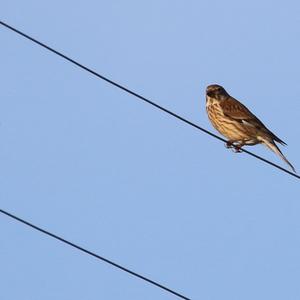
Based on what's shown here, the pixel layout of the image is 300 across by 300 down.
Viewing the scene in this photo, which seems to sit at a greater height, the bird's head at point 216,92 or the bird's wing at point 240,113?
the bird's head at point 216,92

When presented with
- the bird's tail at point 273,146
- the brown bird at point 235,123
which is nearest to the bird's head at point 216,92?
the brown bird at point 235,123

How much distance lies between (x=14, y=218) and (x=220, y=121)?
8.21 meters

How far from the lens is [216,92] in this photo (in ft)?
66.4

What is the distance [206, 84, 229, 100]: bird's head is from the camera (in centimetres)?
2005

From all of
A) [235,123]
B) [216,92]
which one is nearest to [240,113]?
[235,123]

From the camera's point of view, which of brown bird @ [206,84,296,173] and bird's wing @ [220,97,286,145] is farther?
bird's wing @ [220,97,286,145]

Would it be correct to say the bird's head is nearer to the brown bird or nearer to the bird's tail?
the brown bird

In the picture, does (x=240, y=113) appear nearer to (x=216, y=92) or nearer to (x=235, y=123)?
(x=235, y=123)

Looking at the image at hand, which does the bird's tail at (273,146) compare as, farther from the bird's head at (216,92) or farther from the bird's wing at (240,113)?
the bird's head at (216,92)

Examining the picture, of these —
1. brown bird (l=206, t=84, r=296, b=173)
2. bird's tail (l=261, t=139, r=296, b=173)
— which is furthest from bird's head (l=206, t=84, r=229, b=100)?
bird's tail (l=261, t=139, r=296, b=173)

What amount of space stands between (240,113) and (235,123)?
1.05 ft

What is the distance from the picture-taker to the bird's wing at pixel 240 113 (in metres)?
18.9

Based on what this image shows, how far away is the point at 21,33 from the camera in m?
11.9

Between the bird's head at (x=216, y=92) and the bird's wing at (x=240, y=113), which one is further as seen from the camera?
the bird's head at (x=216, y=92)
